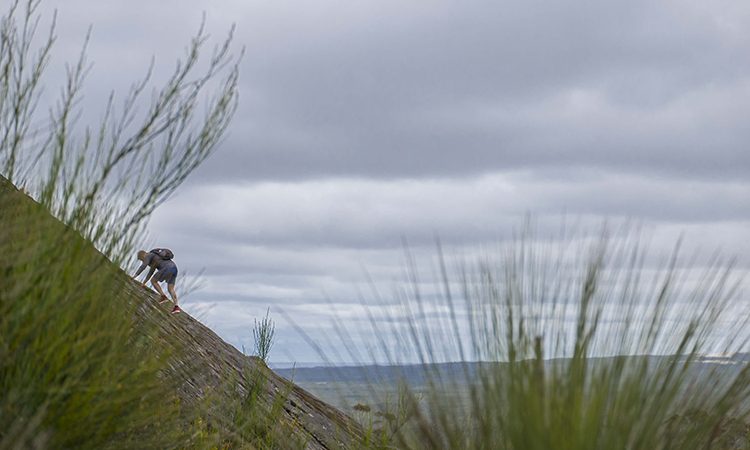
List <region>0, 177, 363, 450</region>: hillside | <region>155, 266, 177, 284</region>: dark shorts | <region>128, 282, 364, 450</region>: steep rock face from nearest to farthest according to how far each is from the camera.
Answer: <region>0, 177, 363, 450</region>: hillside < <region>128, 282, 364, 450</region>: steep rock face < <region>155, 266, 177, 284</region>: dark shorts

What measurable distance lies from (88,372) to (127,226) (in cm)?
87

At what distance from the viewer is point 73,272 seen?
305 cm

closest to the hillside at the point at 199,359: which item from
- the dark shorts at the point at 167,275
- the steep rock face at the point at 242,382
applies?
the steep rock face at the point at 242,382

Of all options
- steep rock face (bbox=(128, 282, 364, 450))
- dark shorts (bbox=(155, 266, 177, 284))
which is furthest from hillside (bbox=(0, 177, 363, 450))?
dark shorts (bbox=(155, 266, 177, 284))

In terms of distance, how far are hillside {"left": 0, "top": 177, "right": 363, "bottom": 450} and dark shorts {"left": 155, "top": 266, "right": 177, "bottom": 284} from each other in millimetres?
1653

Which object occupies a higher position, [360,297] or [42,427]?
[360,297]

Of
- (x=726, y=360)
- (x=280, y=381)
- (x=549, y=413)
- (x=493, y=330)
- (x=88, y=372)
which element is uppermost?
(x=280, y=381)

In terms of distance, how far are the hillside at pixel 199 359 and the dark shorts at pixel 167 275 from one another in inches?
65.1

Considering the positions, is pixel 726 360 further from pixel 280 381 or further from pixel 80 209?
pixel 280 381

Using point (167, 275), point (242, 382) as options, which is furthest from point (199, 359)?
point (167, 275)

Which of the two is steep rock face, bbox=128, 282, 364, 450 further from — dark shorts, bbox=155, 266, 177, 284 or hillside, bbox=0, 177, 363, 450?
dark shorts, bbox=155, 266, 177, 284

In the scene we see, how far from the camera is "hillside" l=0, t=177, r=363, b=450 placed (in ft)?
10.9

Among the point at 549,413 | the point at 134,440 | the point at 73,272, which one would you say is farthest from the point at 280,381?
the point at 549,413

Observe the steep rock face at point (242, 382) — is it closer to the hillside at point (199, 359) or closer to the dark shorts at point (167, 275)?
the hillside at point (199, 359)
